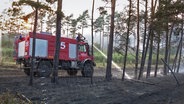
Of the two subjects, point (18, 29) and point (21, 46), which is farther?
point (18, 29)

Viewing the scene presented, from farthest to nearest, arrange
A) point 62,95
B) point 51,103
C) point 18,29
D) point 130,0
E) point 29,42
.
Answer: point 18,29, point 130,0, point 29,42, point 62,95, point 51,103

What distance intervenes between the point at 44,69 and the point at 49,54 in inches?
59.5

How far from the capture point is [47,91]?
20.1 metres

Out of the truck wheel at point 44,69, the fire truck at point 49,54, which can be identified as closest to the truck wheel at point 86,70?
the fire truck at point 49,54

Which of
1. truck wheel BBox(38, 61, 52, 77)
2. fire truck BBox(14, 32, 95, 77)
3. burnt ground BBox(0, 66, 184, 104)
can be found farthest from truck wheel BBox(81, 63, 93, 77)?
burnt ground BBox(0, 66, 184, 104)

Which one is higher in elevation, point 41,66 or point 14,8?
point 14,8

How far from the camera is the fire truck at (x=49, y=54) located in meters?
26.6

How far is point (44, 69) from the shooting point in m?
26.8

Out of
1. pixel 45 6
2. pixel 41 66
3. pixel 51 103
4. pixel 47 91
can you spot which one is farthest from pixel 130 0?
pixel 51 103

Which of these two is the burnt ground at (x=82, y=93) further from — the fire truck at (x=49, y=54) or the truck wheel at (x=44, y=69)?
the fire truck at (x=49, y=54)

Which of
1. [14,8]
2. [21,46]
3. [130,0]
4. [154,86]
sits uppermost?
[130,0]

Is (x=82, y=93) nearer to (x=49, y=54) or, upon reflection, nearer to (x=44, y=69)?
(x=44, y=69)

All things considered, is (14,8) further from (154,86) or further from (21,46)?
(154,86)

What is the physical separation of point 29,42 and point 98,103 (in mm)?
10003
